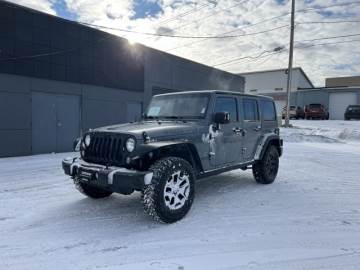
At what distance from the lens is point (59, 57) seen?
37.6 ft

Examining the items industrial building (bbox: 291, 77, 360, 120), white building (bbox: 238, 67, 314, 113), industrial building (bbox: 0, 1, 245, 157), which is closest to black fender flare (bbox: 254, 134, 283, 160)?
industrial building (bbox: 0, 1, 245, 157)

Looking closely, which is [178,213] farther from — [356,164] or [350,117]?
[350,117]

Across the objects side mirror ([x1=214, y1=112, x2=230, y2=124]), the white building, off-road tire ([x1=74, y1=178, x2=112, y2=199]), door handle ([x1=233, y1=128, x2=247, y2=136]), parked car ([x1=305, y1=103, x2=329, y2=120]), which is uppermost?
the white building

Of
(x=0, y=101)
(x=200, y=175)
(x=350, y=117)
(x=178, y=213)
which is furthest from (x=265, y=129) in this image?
(x=350, y=117)

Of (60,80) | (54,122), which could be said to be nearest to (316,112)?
(60,80)

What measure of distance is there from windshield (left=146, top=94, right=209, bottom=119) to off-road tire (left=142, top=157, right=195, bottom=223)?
3.74ft

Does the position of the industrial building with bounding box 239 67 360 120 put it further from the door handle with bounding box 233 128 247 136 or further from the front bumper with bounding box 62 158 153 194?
the front bumper with bounding box 62 158 153 194

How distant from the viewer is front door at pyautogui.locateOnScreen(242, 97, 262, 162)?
5.98 m

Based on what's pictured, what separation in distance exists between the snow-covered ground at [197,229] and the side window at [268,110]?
1.47 meters

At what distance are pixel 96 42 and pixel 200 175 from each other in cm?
999

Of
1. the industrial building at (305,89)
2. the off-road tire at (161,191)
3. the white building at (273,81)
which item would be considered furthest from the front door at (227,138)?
the white building at (273,81)

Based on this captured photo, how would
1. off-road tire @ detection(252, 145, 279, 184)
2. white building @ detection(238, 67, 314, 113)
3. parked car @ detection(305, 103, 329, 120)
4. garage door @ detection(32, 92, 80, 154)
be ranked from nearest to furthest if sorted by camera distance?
1. off-road tire @ detection(252, 145, 279, 184)
2. garage door @ detection(32, 92, 80, 154)
3. parked car @ detection(305, 103, 329, 120)
4. white building @ detection(238, 67, 314, 113)

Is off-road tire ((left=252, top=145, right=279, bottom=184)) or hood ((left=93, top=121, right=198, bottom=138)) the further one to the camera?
off-road tire ((left=252, top=145, right=279, bottom=184))

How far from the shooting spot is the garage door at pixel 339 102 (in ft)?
Result: 115
